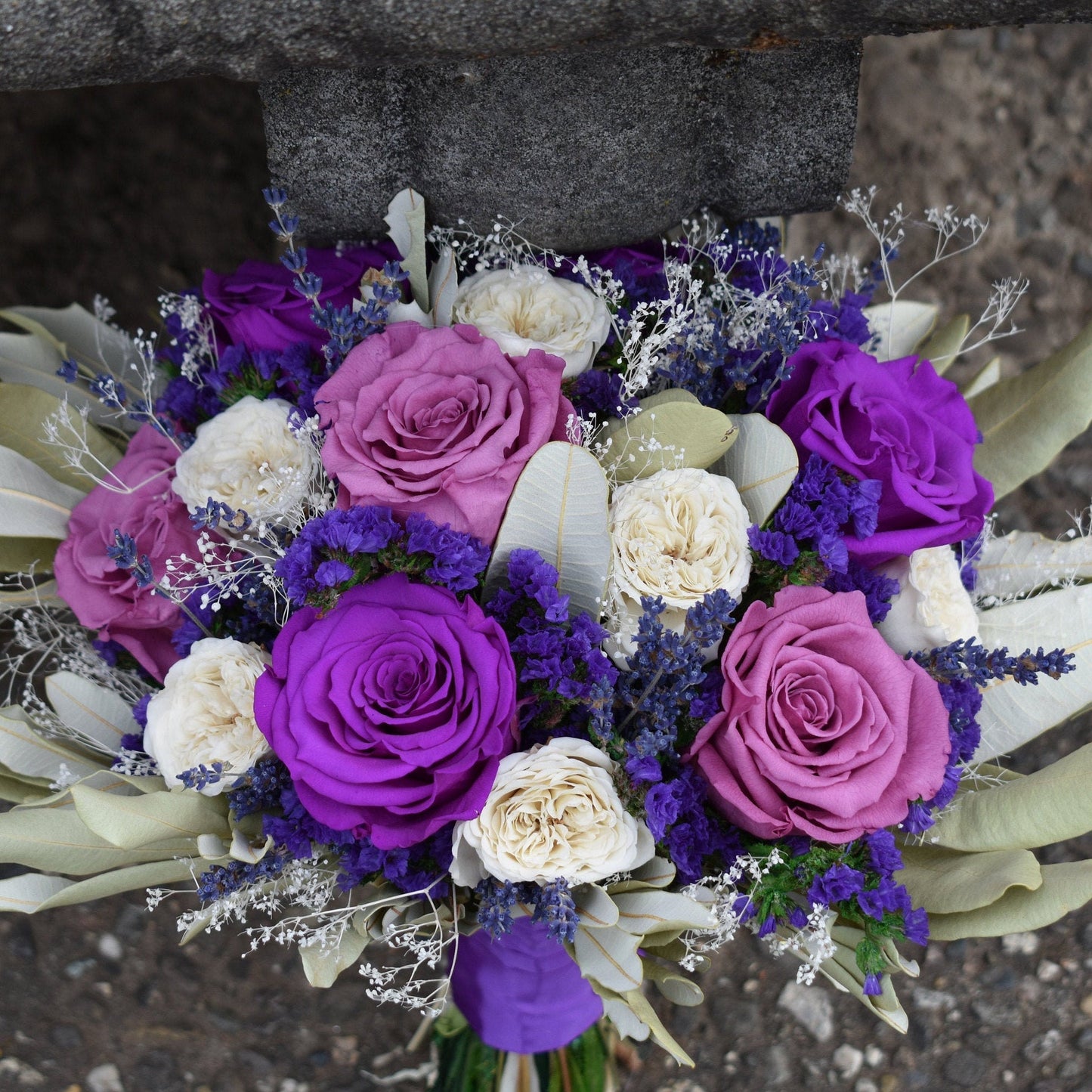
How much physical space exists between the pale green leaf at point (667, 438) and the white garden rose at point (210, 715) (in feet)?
1.26

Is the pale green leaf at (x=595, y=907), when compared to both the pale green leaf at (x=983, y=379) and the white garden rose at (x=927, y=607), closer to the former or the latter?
the white garden rose at (x=927, y=607)

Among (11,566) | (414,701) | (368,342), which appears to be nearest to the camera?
(414,701)

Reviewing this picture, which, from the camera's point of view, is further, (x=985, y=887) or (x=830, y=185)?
(x=830, y=185)

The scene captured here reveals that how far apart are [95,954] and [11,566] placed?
111cm

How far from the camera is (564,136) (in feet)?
3.38

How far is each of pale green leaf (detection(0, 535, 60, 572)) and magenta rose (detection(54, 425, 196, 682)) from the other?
8 centimetres

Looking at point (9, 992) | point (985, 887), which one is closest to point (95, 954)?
point (9, 992)

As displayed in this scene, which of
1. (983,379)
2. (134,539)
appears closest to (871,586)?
(983,379)

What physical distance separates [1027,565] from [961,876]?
0.37 metres

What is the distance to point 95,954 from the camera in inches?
76.7

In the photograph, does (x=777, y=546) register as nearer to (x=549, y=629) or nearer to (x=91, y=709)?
(x=549, y=629)

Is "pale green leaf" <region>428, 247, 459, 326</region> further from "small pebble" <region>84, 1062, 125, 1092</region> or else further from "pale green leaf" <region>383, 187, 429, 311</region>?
"small pebble" <region>84, 1062, 125, 1092</region>

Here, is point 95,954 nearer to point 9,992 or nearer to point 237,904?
point 9,992

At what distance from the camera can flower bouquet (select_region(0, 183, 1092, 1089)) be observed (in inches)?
34.0
